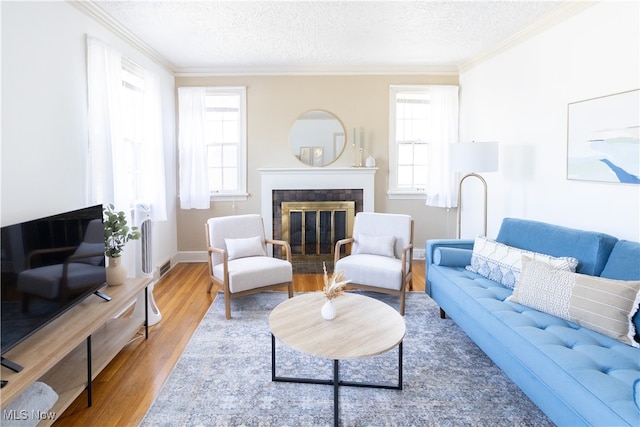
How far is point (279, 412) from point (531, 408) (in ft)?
4.76

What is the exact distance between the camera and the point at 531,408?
2197 millimetres

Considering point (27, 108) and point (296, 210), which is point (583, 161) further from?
point (27, 108)

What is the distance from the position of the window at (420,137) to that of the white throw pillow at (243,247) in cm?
226

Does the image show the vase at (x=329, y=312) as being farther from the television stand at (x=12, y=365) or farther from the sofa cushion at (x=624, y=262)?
the sofa cushion at (x=624, y=262)

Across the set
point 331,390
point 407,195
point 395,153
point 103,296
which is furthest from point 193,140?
point 331,390

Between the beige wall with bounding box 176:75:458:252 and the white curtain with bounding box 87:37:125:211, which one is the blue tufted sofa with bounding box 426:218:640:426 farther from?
the white curtain with bounding box 87:37:125:211

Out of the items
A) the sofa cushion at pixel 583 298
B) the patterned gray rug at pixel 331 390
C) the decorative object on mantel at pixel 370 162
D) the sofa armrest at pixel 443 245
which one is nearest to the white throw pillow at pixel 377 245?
the sofa armrest at pixel 443 245

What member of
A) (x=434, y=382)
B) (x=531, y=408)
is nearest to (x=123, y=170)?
(x=434, y=382)

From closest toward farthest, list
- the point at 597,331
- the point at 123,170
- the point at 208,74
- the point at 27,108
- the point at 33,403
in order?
the point at 33,403, the point at 597,331, the point at 27,108, the point at 123,170, the point at 208,74

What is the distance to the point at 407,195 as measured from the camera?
5477 millimetres

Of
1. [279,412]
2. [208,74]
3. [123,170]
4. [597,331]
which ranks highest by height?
[208,74]

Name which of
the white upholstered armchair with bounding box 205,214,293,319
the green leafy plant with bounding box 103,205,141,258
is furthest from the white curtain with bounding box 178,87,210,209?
the green leafy plant with bounding box 103,205,141,258

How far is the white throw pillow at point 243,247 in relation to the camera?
400 centimetres

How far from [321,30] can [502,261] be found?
8.81 ft
